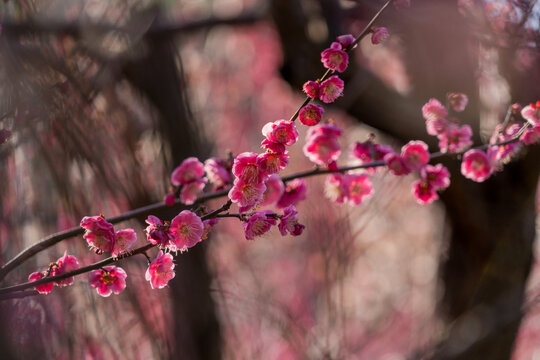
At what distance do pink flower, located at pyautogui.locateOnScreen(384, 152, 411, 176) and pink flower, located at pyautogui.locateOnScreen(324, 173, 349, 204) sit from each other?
0.77ft

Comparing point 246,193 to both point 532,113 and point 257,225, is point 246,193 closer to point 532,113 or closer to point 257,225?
point 257,225

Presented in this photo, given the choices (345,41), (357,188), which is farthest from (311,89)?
(357,188)

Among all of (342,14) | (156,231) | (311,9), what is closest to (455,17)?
(342,14)

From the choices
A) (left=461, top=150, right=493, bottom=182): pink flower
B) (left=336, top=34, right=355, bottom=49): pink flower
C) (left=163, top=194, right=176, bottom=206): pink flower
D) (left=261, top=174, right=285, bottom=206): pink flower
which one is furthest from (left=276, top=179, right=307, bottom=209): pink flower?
(left=461, top=150, right=493, bottom=182): pink flower

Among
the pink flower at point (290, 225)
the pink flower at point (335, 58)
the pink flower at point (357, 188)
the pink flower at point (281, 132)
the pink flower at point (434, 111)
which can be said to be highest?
the pink flower at point (335, 58)

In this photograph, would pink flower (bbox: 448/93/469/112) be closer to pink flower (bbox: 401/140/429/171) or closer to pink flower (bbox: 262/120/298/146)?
pink flower (bbox: 401/140/429/171)

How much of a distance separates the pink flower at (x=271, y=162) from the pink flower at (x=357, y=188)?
1.57ft

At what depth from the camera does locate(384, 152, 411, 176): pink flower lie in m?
1.38

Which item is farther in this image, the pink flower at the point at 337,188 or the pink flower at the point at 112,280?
the pink flower at the point at 337,188

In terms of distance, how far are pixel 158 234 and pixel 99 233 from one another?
0.12m

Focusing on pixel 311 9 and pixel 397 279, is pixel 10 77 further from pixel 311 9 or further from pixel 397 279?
pixel 397 279

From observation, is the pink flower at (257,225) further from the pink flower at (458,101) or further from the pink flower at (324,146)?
the pink flower at (458,101)

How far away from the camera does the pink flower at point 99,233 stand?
1.03 meters

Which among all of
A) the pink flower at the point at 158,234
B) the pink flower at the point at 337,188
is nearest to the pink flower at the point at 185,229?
the pink flower at the point at 158,234
